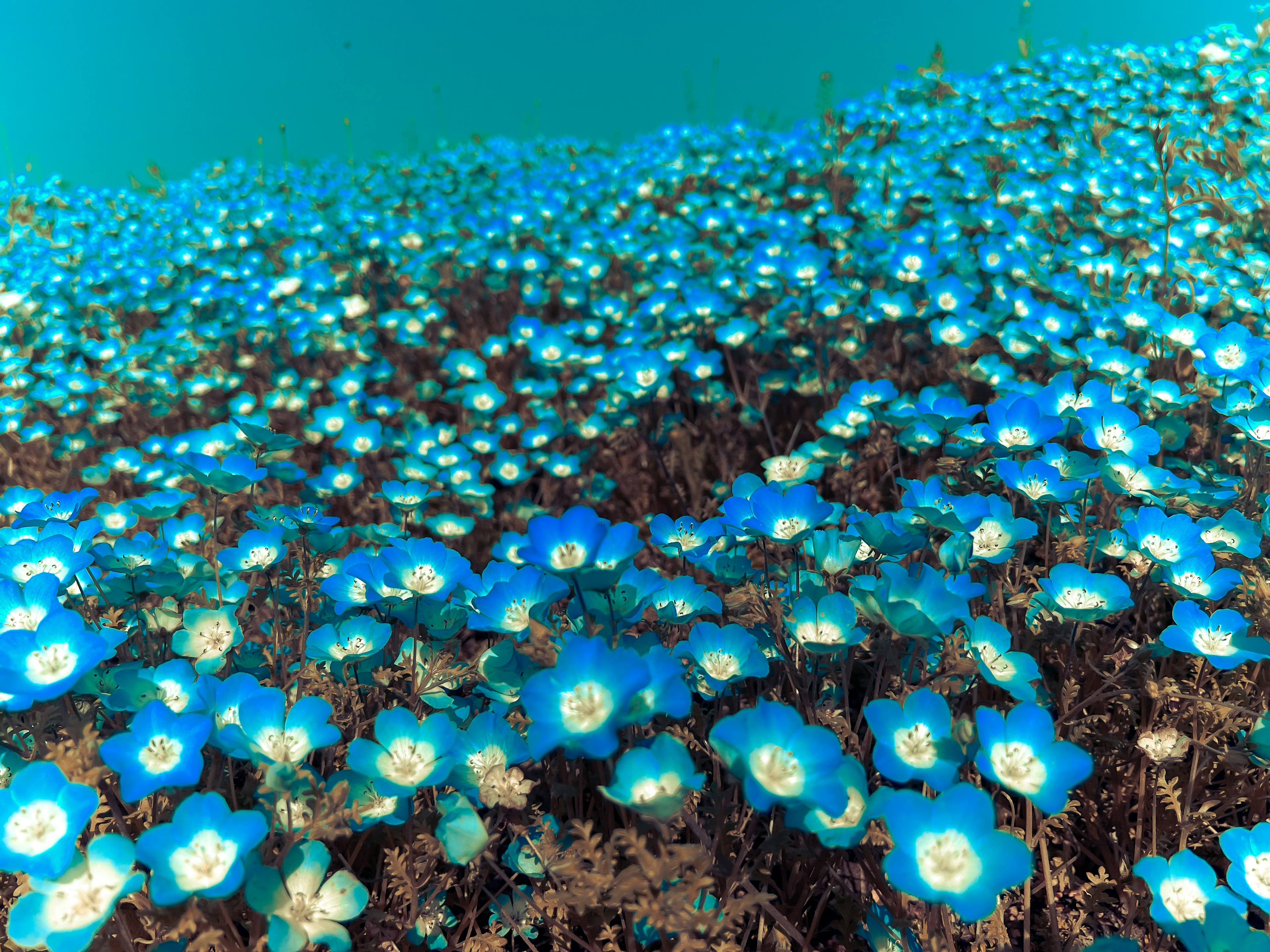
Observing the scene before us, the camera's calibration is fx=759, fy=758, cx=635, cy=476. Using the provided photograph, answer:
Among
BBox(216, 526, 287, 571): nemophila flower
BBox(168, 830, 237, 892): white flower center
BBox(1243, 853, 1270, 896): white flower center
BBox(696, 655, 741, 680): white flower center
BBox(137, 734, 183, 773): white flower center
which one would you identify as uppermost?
BBox(137, 734, 183, 773): white flower center

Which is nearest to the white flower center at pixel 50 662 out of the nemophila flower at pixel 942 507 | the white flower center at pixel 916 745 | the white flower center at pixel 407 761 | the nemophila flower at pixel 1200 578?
the white flower center at pixel 407 761

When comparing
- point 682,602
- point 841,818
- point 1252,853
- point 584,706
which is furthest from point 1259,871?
point 584,706

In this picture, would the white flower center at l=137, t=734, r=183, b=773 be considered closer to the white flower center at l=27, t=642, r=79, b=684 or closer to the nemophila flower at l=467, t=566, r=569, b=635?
the white flower center at l=27, t=642, r=79, b=684

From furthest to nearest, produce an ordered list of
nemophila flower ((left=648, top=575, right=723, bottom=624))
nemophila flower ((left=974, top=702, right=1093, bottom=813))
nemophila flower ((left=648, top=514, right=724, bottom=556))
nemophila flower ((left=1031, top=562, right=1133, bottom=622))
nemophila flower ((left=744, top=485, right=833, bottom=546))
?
nemophila flower ((left=648, top=514, right=724, bottom=556)), nemophila flower ((left=648, top=575, right=723, bottom=624)), nemophila flower ((left=744, top=485, right=833, bottom=546)), nemophila flower ((left=1031, top=562, right=1133, bottom=622)), nemophila flower ((left=974, top=702, right=1093, bottom=813))

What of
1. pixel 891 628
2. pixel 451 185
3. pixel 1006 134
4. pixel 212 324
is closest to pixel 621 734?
pixel 891 628

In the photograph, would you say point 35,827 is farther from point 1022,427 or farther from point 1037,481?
point 1022,427

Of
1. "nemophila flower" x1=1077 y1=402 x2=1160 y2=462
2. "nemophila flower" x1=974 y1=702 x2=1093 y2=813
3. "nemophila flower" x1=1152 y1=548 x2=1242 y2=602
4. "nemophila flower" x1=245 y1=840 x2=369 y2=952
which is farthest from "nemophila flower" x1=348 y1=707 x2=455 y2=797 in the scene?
"nemophila flower" x1=1077 y1=402 x2=1160 y2=462

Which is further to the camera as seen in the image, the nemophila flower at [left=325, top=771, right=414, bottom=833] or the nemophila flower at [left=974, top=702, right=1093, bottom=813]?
the nemophila flower at [left=325, top=771, right=414, bottom=833]
